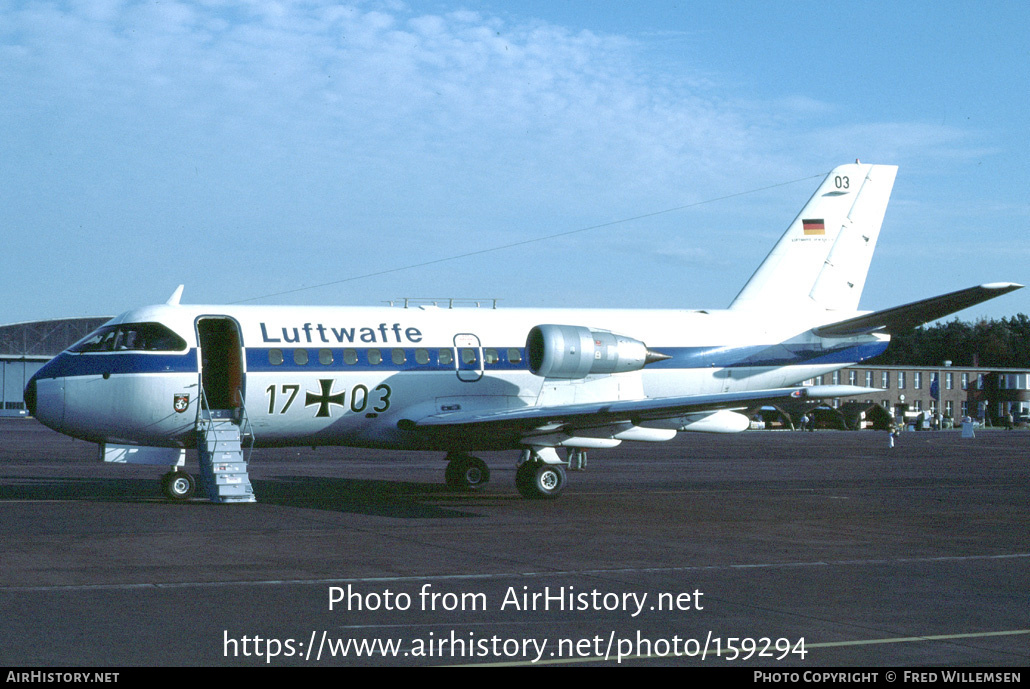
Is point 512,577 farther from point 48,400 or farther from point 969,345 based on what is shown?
point 969,345

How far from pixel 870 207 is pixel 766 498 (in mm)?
9672

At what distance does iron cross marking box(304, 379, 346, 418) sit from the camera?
23453 millimetres

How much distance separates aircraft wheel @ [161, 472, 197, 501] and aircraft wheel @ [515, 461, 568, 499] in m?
6.92

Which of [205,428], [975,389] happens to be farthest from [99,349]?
[975,389]

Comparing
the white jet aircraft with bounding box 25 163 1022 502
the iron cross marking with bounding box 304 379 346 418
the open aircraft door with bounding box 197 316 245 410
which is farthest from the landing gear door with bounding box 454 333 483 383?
the open aircraft door with bounding box 197 316 245 410

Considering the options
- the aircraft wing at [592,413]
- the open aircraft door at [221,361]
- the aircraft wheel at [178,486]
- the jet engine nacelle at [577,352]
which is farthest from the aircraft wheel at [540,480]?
the aircraft wheel at [178,486]

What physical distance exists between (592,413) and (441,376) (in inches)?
169

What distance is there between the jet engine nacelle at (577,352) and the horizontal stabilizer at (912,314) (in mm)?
6070

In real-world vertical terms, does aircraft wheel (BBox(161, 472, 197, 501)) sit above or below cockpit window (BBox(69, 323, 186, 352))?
below

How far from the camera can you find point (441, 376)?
2470 cm

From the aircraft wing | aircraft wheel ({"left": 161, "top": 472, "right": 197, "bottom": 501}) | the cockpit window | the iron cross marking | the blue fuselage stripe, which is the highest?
the cockpit window

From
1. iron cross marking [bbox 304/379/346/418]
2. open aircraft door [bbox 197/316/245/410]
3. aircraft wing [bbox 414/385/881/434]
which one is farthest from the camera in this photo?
iron cross marking [bbox 304/379/346/418]

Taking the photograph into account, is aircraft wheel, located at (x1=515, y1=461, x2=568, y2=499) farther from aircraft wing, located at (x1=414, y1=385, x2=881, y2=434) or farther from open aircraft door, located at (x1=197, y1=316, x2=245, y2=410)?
open aircraft door, located at (x1=197, y1=316, x2=245, y2=410)
